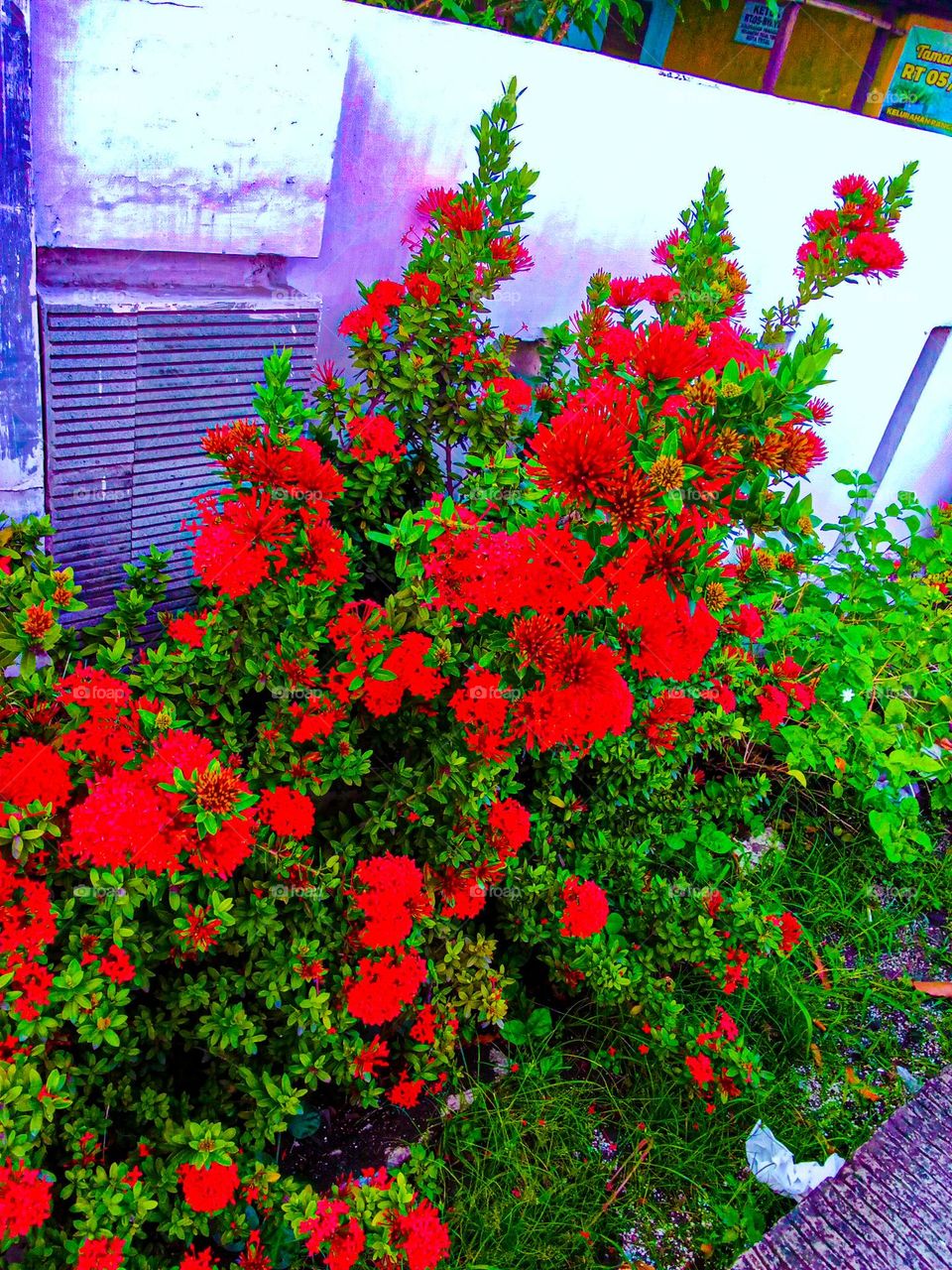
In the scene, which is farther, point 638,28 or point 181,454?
point 638,28

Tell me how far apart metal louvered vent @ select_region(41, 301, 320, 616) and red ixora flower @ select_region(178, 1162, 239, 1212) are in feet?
4.26

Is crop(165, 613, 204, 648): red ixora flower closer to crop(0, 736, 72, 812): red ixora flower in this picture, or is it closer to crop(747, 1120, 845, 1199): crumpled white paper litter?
crop(0, 736, 72, 812): red ixora flower

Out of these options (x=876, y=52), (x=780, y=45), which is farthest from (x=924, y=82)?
(x=780, y=45)

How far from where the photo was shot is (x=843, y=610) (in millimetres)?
3598

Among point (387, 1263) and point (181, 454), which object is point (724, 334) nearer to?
point (181, 454)

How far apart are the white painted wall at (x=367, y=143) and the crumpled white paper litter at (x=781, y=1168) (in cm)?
251

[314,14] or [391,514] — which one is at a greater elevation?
[314,14]

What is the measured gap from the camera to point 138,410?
208 centimetres

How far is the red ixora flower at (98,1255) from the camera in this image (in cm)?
151

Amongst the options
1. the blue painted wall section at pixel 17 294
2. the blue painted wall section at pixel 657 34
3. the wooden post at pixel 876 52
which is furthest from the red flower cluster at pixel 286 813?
the blue painted wall section at pixel 657 34

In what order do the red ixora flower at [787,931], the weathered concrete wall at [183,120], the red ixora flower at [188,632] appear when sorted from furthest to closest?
the red ixora flower at [787,931] < the red ixora flower at [188,632] < the weathered concrete wall at [183,120]

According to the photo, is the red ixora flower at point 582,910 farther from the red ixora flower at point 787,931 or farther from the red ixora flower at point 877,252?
the red ixora flower at point 877,252

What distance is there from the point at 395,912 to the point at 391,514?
1.08m

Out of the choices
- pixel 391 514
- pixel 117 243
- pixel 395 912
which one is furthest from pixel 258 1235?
pixel 117 243
